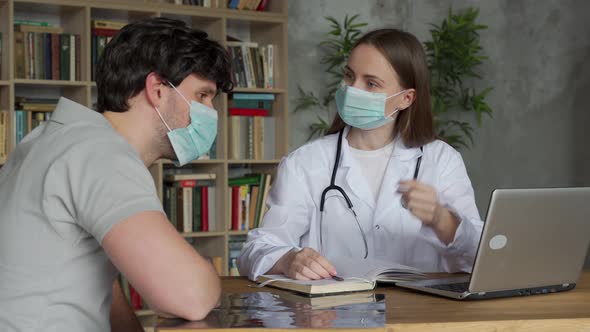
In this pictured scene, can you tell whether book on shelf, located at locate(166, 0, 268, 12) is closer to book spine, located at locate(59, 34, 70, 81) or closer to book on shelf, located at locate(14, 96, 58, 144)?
book spine, located at locate(59, 34, 70, 81)

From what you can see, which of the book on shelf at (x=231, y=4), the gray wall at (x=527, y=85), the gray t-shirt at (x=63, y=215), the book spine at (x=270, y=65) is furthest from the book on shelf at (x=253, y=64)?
the gray t-shirt at (x=63, y=215)

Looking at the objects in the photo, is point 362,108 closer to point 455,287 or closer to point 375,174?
point 375,174

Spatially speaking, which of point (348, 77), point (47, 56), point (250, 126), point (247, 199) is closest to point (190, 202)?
point (247, 199)

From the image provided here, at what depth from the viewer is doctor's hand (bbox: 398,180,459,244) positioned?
2.04m

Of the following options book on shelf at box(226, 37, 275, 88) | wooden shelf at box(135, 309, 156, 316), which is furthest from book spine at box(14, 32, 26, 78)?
wooden shelf at box(135, 309, 156, 316)

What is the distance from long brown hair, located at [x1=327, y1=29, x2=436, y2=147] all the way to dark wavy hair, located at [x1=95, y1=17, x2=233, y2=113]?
36.8 inches

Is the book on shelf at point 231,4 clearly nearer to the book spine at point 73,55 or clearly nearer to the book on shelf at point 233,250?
the book spine at point 73,55

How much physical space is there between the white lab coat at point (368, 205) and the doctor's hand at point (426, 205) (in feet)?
0.77

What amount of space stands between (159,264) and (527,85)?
441 centimetres

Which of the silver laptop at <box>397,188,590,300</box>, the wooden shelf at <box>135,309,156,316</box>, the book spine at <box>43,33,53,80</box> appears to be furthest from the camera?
the wooden shelf at <box>135,309,156,316</box>

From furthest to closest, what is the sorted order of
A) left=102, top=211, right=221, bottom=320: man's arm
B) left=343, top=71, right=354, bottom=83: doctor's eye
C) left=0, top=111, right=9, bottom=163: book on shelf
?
left=0, top=111, right=9, bottom=163: book on shelf → left=343, top=71, right=354, bottom=83: doctor's eye → left=102, top=211, right=221, bottom=320: man's arm

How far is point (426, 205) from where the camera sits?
2061 mm

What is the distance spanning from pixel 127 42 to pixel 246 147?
3021 mm

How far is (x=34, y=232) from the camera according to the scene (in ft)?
4.85
